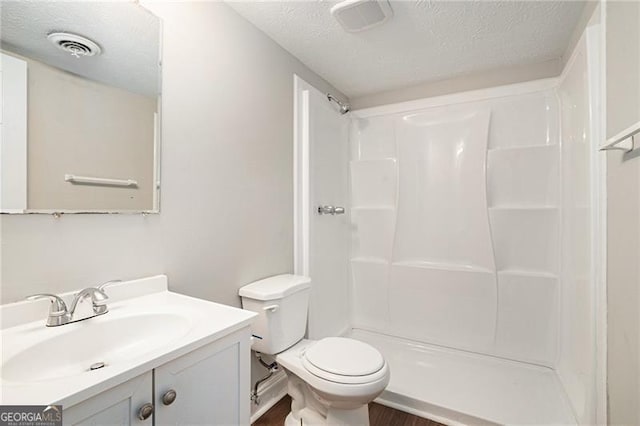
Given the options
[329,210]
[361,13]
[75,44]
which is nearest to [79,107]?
[75,44]

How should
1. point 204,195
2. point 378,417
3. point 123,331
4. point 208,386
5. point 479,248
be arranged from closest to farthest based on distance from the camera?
point 208,386
point 123,331
point 204,195
point 378,417
point 479,248

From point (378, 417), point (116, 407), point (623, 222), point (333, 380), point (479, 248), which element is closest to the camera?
point (116, 407)

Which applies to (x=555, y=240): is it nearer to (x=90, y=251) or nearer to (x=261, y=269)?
(x=261, y=269)

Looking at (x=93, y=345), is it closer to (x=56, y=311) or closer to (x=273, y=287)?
(x=56, y=311)

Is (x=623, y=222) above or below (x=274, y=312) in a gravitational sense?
above

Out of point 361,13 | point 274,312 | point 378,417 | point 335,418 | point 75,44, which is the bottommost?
point 378,417

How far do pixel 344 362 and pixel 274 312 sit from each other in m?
0.41

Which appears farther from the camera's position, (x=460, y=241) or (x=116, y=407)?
(x=460, y=241)

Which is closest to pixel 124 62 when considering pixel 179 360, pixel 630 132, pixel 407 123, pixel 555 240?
pixel 179 360

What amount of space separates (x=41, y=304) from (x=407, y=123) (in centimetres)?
248

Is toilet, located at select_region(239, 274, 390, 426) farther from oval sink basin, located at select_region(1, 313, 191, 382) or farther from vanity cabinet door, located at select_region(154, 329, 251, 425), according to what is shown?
oval sink basin, located at select_region(1, 313, 191, 382)

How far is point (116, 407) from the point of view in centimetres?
64

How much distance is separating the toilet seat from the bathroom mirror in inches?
38.3

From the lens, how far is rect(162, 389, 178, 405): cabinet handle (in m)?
0.72
